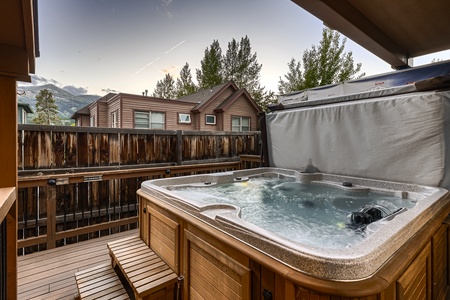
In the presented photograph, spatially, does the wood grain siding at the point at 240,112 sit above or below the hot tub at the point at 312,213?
above

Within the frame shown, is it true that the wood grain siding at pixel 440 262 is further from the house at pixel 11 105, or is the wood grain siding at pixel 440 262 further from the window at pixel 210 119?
the window at pixel 210 119

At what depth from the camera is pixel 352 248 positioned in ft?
3.27

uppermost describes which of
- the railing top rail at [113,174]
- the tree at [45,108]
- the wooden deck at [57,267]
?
the tree at [45,108]

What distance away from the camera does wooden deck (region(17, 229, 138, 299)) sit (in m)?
2.13

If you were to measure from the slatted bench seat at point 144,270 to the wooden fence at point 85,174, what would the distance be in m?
1.35

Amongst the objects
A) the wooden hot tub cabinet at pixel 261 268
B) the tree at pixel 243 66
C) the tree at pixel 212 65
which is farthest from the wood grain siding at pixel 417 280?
the tree at pixel 212 65

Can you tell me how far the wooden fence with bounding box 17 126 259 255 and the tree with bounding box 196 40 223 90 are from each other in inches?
569

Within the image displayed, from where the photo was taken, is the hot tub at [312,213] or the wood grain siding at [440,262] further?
the wood grain siding at [440,262]

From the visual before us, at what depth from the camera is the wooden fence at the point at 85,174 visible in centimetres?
288

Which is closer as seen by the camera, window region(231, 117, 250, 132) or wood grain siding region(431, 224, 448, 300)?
wood grain siding region(431, 224, 448, 300)

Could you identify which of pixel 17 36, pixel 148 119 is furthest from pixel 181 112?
pixel 17 36

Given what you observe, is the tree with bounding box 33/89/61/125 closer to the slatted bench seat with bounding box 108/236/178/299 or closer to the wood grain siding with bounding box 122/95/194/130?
the wood grain siding with bounding box 122/95/194/130

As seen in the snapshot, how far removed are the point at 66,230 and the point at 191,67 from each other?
59.9 ft

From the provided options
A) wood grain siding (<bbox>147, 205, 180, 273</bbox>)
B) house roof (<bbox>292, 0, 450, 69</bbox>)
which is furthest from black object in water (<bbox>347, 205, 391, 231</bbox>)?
house roof (<bbox>292, 0, 450, 69</bbox>)
